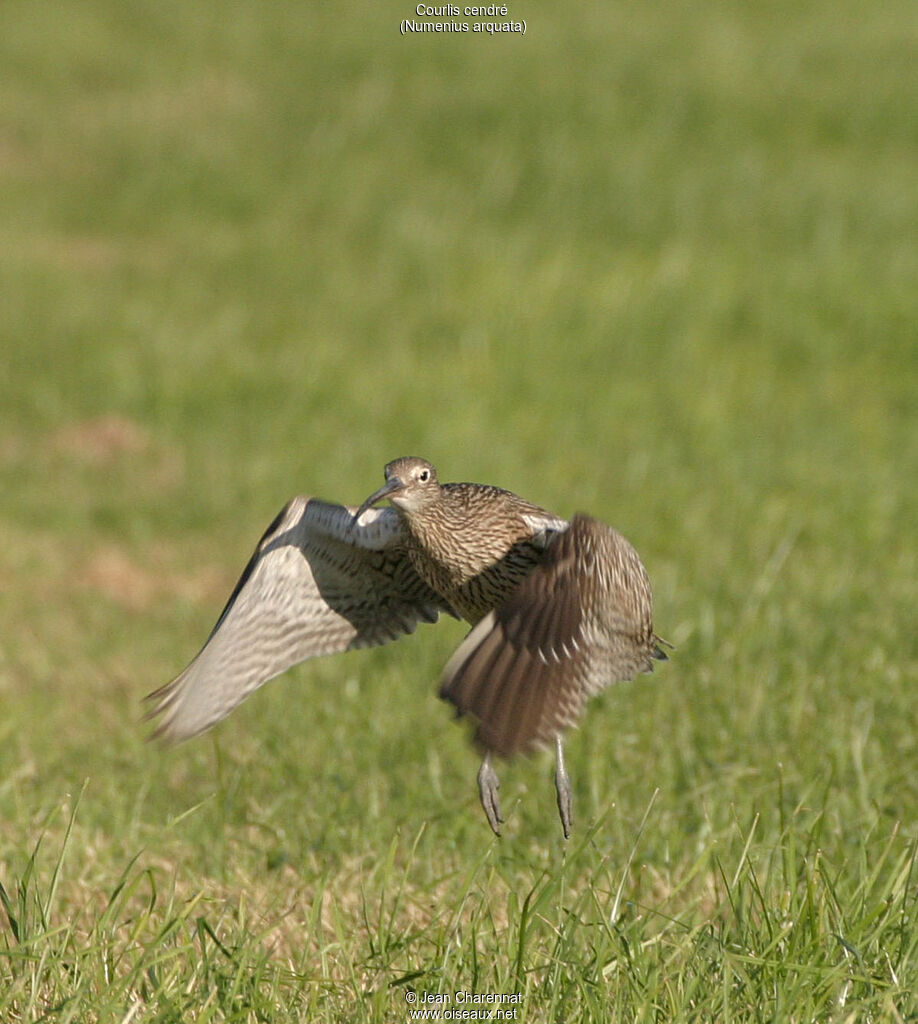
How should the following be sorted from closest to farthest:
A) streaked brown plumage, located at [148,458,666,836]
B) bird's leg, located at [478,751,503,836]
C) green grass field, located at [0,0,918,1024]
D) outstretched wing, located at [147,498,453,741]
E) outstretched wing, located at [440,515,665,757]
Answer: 1. outstretched wing, located at [440,515,665,757]
2. streaked brown plumage, located at [148,458,666,836]
3. green grass field, located at [0,0,918,1024]
4. bird's leg, located at [478,751,503,836]
5. outstretched wing, located at [147,498,453,741]

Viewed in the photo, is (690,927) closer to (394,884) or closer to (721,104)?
(394,884)

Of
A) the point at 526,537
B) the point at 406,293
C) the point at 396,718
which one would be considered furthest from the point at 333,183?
the point at 526,537

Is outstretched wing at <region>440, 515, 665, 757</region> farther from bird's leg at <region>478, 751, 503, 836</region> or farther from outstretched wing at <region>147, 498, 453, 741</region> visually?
outstretched wing at <region>147, 498, 453, 741</region>

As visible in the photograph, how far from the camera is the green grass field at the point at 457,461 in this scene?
3.70 meters

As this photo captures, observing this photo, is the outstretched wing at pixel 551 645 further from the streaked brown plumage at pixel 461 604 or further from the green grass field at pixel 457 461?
the green grass field at pixel 457 461

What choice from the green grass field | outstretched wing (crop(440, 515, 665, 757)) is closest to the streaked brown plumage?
outstretched wing (crop(440, 515, 665, 757))

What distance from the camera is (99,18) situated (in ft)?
72.2

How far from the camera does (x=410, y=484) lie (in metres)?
4.30

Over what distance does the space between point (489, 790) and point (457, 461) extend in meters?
6.06

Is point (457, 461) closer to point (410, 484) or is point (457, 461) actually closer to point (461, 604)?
point (461, 604)

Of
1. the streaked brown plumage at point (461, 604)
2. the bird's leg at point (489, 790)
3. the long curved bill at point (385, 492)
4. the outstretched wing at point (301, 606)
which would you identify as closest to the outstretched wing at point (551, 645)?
the streaked brown plumage at point (461, 604)

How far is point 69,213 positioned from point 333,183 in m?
2.97

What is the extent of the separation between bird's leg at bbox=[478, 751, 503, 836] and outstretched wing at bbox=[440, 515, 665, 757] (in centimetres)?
46

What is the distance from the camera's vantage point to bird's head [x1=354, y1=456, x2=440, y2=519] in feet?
14.0
